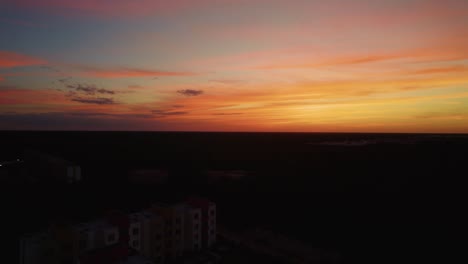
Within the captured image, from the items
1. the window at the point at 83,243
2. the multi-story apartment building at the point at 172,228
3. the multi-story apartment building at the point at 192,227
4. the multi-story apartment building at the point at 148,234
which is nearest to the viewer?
the window at the point at 83,243

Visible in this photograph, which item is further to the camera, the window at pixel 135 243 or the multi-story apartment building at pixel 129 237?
the window at pixel 135 243

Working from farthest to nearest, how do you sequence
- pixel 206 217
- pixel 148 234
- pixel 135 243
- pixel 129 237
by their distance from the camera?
1. pixel 206 217
2. pixel 148 234
3. pixel 135 243
4. pixel 129 237

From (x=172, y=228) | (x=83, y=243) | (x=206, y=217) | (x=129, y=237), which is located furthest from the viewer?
(x=206, y=217)

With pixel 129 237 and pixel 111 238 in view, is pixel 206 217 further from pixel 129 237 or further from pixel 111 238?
pixel 111 238

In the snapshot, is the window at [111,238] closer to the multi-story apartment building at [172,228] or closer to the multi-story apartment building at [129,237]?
the multi-story apartment building at [129,237]

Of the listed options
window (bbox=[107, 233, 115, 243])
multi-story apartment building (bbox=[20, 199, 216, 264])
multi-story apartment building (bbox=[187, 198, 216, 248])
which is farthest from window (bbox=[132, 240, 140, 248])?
multi-story apartment building (bbox=[187, 198, 216, 248])

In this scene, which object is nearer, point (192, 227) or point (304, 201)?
point (192, 227)

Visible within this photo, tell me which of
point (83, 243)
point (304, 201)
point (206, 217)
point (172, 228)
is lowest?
point (304, 201)

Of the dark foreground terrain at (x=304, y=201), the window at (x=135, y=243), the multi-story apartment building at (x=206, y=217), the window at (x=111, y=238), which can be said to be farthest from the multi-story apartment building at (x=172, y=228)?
the dark foreground terrain at (x=304, y=201)

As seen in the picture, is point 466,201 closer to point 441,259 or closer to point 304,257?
point 441,259

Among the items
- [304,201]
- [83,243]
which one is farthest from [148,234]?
[304,201]

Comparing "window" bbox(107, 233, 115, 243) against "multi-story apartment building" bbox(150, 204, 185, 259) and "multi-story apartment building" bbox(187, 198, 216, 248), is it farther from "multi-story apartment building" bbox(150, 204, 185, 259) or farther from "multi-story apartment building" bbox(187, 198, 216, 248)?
"multi-story apartment building" bbox(187, 198, 216, 248)
